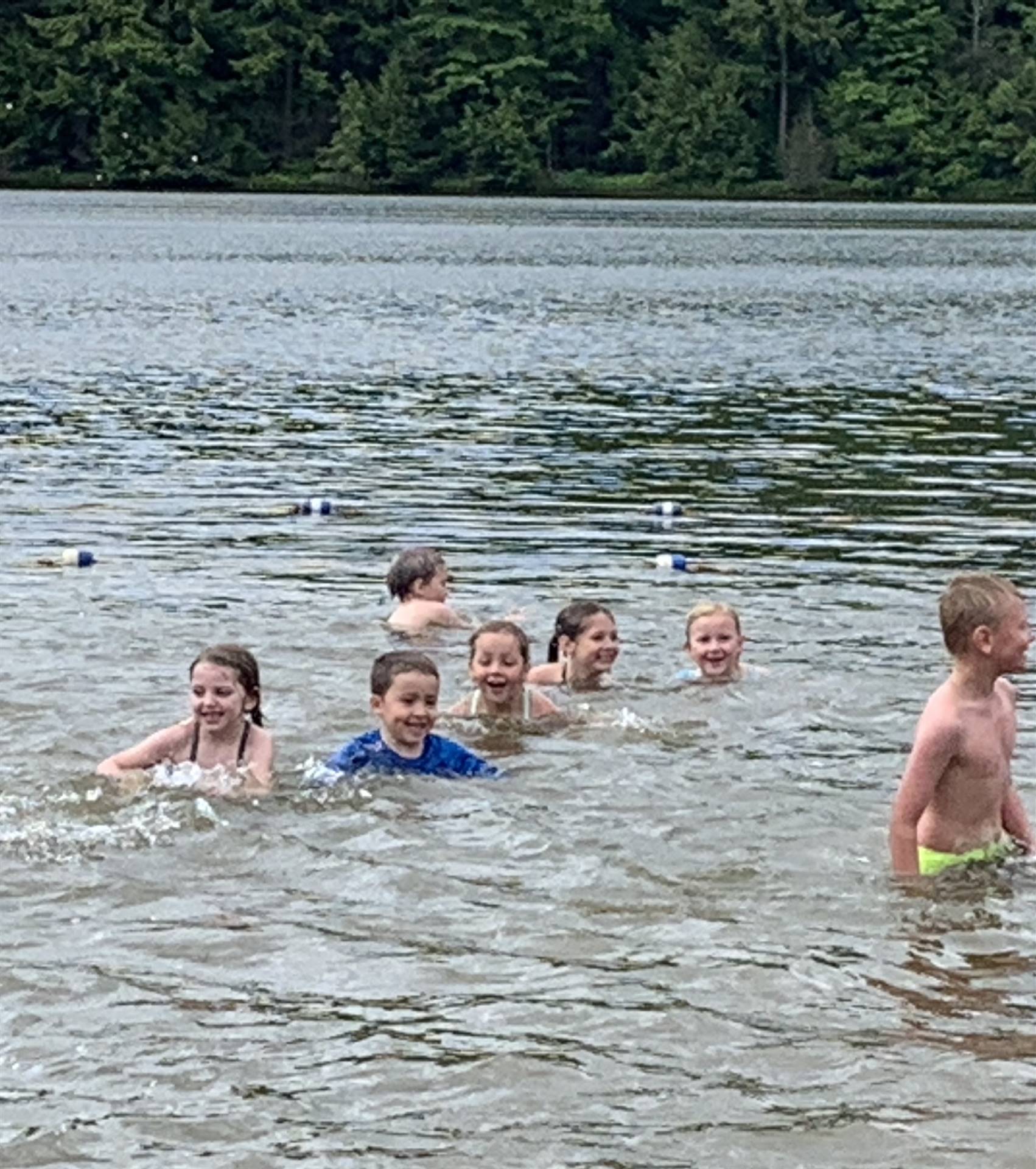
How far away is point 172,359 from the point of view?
4216cm

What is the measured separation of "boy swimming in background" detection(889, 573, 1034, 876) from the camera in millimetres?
9781

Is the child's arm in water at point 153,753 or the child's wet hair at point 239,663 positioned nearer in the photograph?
the child's wet hair at point 239,663

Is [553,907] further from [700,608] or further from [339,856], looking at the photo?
[700,608]

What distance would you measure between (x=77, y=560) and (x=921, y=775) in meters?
10.8

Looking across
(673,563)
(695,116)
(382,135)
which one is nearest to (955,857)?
(673,563)

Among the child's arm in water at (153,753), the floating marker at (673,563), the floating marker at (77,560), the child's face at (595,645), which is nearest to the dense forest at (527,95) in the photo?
the floating marker at (673,563)

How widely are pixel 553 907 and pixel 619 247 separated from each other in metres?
78.6

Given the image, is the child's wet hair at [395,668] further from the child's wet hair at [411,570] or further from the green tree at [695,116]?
the green tree at [695,116]

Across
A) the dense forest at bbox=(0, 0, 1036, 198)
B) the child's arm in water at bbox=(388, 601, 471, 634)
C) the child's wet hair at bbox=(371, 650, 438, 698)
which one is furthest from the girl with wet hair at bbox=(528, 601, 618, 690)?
the dense forest at bbox=(0, 0, 1036, 198)

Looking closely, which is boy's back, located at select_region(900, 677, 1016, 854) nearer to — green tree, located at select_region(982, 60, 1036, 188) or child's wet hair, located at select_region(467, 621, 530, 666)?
child's wet hair, located at select_region(467, 621, 530, 666)

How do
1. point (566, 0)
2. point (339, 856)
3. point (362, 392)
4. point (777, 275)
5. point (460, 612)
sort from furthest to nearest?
point (566, 0) < point (777, 275) < point (362, 392) < point (460, 612) < point (339, 856)

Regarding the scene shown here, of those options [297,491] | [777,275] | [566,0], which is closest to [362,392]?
[297,491]

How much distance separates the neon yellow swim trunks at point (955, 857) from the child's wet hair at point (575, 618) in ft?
15.1

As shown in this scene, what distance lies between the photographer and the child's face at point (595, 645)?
49.3 ft
